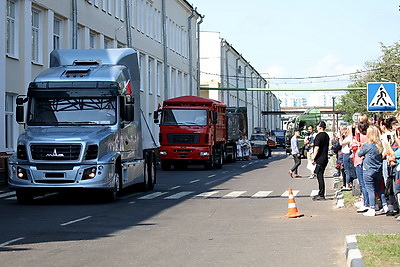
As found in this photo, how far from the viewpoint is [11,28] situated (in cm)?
3095

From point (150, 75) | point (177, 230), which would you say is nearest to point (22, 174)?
point (177, 230)

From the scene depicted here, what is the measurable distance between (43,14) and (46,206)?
690 inches

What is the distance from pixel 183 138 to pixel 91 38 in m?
8.31

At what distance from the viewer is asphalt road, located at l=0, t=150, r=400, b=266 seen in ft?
33.6

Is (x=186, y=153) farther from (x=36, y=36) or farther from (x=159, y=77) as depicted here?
(x=159, y=77)

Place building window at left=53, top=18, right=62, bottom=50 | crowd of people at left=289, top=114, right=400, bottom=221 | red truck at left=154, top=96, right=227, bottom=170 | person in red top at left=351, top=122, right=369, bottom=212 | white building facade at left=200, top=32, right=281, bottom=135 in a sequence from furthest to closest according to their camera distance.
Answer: white building facade at left=200, top=32, right=281, bottom=135 → red truck at left=154, top=96, right=227, bottom=170 → building window at left=53, top=18, right=62, bottom=50 → person in red top at left=351, top=122, right=369, bottom=212 → crowd of people at left=289, top=114, right=400, bottom=221

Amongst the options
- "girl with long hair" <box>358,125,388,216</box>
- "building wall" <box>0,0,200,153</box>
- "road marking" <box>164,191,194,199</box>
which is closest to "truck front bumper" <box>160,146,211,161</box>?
"building wall" <box>0,0,200,153</box>

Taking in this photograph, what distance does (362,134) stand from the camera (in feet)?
56.9

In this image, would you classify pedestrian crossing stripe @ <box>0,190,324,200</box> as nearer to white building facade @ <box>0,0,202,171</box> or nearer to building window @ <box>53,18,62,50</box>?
white building facade @ <box>0,0,202,171</box>

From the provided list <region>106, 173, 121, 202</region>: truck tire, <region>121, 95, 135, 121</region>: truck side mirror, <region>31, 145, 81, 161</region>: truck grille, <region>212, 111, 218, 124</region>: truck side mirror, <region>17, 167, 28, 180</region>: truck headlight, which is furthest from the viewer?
<region>212, 111, 218, 124</region>: truck side mirror

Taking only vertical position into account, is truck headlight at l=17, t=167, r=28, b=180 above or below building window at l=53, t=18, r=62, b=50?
below

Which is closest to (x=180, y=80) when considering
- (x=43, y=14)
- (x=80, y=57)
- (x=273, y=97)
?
(x=43, y=14)

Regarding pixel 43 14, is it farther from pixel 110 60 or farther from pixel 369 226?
pixel 369 226

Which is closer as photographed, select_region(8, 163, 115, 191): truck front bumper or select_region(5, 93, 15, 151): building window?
select_region(8, 163, 115, 191): truck front bumper
